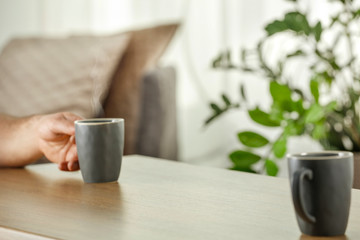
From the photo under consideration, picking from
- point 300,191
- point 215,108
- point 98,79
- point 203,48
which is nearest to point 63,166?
point 300,191

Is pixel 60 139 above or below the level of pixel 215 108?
above

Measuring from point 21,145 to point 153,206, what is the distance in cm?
46

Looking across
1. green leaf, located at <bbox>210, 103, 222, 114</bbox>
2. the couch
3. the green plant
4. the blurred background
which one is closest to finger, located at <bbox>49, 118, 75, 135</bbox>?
the green plant

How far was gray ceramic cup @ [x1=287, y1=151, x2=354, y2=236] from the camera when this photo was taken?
2.11ft

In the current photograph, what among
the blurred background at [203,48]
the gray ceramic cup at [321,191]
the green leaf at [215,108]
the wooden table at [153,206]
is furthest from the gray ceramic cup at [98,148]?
the blurred background at [203,48]

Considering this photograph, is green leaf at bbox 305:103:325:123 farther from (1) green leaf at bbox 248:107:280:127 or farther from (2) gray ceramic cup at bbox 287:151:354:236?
(2) gray ceramic cup at bbox 287:151:354:236

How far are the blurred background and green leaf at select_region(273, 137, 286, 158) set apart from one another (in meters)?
A: 0.93

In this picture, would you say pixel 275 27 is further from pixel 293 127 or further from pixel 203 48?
pixel 203 48

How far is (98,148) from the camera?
1.01m

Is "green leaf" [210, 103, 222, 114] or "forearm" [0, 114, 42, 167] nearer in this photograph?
"forearm" [0, 114, 42, 167]

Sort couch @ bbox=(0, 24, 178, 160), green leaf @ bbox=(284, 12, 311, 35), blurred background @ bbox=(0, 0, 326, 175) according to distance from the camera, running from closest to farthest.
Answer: green leaf @ bbox=(284, 12, 311, 35) → couch @ bbox=(0, 24, 178, 160) → blurred background @ bbox=(0, 0, 326, 175)

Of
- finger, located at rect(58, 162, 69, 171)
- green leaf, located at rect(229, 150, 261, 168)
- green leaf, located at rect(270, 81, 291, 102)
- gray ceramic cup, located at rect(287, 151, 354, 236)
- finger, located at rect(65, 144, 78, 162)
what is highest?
gray ceramic cup, located at rect(287, 151, 354, 236)

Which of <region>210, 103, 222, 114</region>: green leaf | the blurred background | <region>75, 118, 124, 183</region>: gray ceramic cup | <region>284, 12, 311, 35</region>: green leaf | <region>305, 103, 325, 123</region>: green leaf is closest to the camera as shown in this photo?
<region>75, 118, 124, 183</region>: gray ceramic cup

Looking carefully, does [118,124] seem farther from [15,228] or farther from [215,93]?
[215,93]
